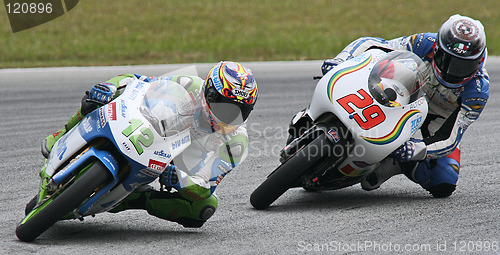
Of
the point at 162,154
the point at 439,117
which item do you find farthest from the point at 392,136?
the point at 162,154

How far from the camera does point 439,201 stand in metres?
6.54

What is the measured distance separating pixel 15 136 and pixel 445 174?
5114mm

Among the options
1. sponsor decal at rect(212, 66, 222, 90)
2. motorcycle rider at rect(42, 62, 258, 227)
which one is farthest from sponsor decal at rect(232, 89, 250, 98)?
sponsor decal at rect(212, 66, 222, 90)

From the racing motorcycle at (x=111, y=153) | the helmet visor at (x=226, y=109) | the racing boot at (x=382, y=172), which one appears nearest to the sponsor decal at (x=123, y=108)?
the racing motorcycle at (x=111, y=153)

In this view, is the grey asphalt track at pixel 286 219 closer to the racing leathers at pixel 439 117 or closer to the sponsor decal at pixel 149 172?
the racing leathers at pixel 439 117

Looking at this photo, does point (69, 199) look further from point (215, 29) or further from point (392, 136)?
point (215, 29)

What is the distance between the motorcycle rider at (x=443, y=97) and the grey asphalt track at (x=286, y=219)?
22 centimetres

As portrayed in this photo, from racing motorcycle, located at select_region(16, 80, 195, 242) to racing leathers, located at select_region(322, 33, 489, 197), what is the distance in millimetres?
1948

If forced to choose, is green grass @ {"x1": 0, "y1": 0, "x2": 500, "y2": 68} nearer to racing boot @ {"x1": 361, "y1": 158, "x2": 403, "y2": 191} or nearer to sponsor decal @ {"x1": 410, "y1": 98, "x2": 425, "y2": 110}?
racing boot @ {"x1": 361, "y1": 158, "x2": 403, "y2": 191}

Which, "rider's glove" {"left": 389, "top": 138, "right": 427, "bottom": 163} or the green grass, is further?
the green grass

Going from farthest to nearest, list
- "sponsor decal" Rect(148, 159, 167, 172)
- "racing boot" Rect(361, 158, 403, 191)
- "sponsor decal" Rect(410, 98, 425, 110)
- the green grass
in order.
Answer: the green grass < "racing boot" Rect(361, 158, 403, 191) < "sponsor decal" Rect(410, 98, 425, 110) < "sponsor decal" Rect(148, 159, 167, 172)

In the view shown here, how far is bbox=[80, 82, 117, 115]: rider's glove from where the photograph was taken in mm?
5105

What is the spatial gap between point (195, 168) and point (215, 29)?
13959mm

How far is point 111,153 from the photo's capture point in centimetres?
476
